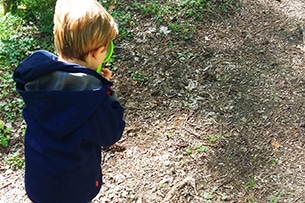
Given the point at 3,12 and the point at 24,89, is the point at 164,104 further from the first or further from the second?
the point at 3,12

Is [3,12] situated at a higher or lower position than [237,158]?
higher

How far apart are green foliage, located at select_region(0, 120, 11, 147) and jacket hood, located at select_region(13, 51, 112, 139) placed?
166 cm

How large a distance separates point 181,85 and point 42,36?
1.69 m

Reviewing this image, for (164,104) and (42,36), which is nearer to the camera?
(164,104)

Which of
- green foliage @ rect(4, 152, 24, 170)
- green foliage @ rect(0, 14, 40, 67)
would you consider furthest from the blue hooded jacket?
green foliage @ rect(0, 14, 40, 67)

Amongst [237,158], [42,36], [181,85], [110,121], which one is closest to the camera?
[110,121]

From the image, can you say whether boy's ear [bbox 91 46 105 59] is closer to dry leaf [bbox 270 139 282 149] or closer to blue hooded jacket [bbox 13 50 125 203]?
blue hooded jacket [bbox 13 50 125 203]

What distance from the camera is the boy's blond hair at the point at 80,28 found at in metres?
1.83

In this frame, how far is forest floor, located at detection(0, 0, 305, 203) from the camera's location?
124 inches

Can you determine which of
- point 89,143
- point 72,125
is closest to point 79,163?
point 89,143

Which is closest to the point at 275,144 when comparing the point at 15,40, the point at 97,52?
the point at 97,52

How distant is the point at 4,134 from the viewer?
11.4 feet

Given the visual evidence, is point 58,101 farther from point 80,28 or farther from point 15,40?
point 15,40

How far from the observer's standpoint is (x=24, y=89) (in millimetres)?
1940
